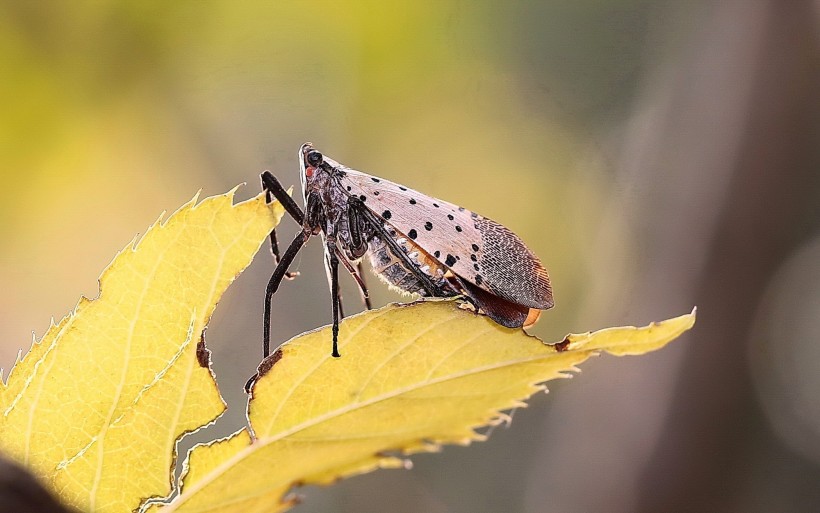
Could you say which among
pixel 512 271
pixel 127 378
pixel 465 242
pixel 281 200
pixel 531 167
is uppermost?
pixel 127 378

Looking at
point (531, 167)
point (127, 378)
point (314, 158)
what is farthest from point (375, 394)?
point (531, 167)

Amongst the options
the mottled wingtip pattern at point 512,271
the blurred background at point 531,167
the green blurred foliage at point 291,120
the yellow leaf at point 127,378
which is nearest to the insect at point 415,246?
the mottled wingtip pattern at point 512,271

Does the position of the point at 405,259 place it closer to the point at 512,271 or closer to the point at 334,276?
the point at 334,276

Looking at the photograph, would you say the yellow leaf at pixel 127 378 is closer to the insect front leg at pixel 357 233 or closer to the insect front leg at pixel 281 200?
the insect front leg at pixel 281 200

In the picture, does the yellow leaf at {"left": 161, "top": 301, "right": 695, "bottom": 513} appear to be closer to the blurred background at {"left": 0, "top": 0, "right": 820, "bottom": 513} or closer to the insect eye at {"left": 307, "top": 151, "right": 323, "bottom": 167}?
the insect eye at {"left": 307, "top": 151, "right": 323, "bottom": 167}

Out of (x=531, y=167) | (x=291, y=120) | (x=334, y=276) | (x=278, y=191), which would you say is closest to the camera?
→ (x=334, y=276)

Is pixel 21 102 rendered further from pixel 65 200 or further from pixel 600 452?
pixel 600 452

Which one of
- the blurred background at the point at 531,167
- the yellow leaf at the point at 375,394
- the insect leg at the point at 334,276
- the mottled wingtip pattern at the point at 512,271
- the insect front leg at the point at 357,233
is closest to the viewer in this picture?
the yellow leaf at the point at 375,394

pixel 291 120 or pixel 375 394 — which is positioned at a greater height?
pixel 375 394
